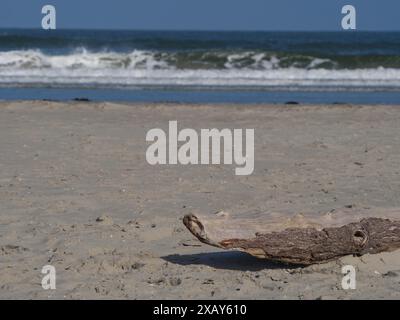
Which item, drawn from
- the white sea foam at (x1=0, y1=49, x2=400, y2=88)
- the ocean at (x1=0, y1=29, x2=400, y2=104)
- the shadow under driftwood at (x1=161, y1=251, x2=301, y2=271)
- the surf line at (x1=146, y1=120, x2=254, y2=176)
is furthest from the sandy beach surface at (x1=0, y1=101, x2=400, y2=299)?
the white sea foam at (x1=0, y1=49, x2=400, y2=88)

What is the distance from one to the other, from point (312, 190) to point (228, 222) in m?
2.59

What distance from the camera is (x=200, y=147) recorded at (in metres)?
9.59

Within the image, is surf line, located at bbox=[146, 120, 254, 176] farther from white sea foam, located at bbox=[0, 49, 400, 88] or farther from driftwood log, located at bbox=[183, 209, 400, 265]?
white sea foam, located at bbox=[0, 49, 400, 88]

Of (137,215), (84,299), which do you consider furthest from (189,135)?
(84,299)

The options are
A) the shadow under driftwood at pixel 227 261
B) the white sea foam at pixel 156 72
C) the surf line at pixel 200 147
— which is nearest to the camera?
the shadow under driftwood at pixel 227 261

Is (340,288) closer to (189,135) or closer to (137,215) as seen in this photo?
(137,215)

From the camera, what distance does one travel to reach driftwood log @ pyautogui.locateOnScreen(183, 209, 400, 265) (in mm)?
4809

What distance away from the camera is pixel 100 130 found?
1082cm

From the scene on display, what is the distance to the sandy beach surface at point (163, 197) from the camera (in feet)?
15.6

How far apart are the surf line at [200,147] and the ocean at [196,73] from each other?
5.13 m

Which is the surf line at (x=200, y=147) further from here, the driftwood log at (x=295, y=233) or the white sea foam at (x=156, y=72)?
the white sea foam at (x=156, y=72)

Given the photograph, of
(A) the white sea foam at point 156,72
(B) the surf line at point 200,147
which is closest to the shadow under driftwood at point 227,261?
(B) the surf line at point 200,147
